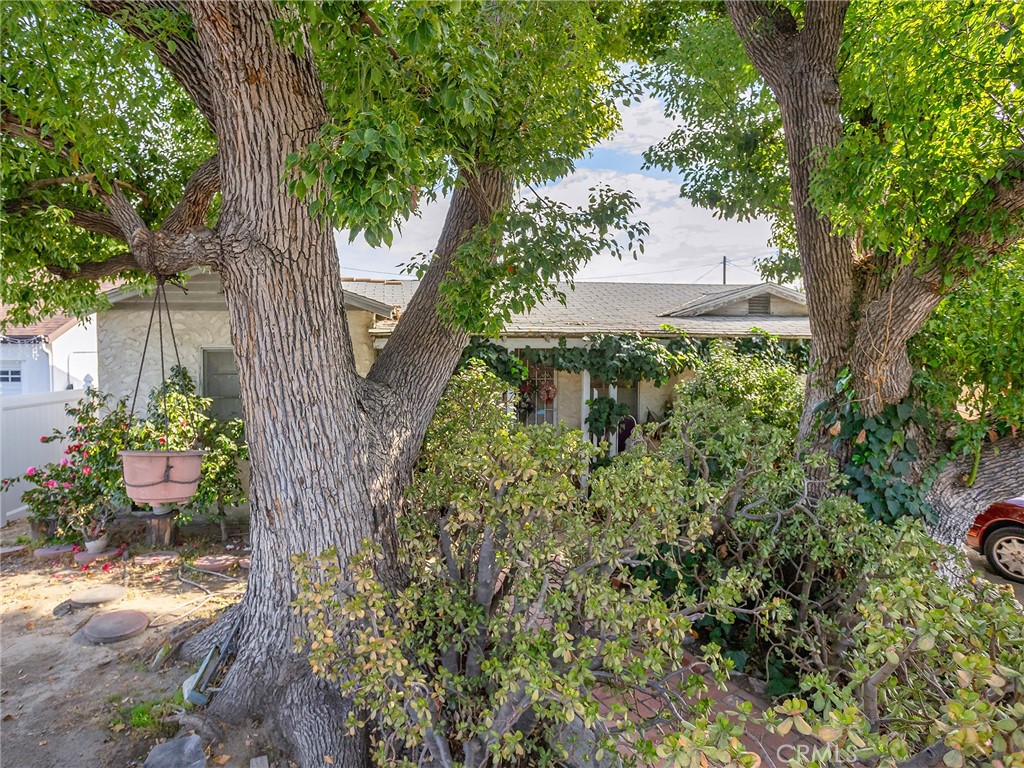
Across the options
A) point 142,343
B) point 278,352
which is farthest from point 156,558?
point 278,352

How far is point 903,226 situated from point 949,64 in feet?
3.07

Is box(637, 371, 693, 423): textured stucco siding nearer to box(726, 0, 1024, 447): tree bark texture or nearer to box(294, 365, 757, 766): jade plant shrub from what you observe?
box(726, 0, 1024, 447): tree bark texture

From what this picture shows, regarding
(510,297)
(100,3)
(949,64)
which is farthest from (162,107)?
(949,64)

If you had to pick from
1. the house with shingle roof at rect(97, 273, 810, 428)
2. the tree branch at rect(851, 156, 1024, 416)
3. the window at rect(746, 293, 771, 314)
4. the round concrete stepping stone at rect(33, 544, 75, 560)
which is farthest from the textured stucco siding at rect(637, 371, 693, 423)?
the round concrete stepping stone at rect(33, 544, 75, 560)

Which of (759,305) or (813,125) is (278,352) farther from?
(759,305)

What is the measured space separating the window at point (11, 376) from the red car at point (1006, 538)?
754 inches

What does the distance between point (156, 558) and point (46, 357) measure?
33.7 feet

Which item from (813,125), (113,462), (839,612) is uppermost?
(813,125)

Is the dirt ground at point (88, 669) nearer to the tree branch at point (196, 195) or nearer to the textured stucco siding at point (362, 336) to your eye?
the textured stucco siding at point (362, 336)

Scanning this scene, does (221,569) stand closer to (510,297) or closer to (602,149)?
(510,297)

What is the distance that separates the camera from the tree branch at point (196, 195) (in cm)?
445

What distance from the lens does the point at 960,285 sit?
3.79 meters

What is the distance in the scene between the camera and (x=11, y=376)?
13000mm

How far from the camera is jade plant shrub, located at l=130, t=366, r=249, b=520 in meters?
Result: 6.55
